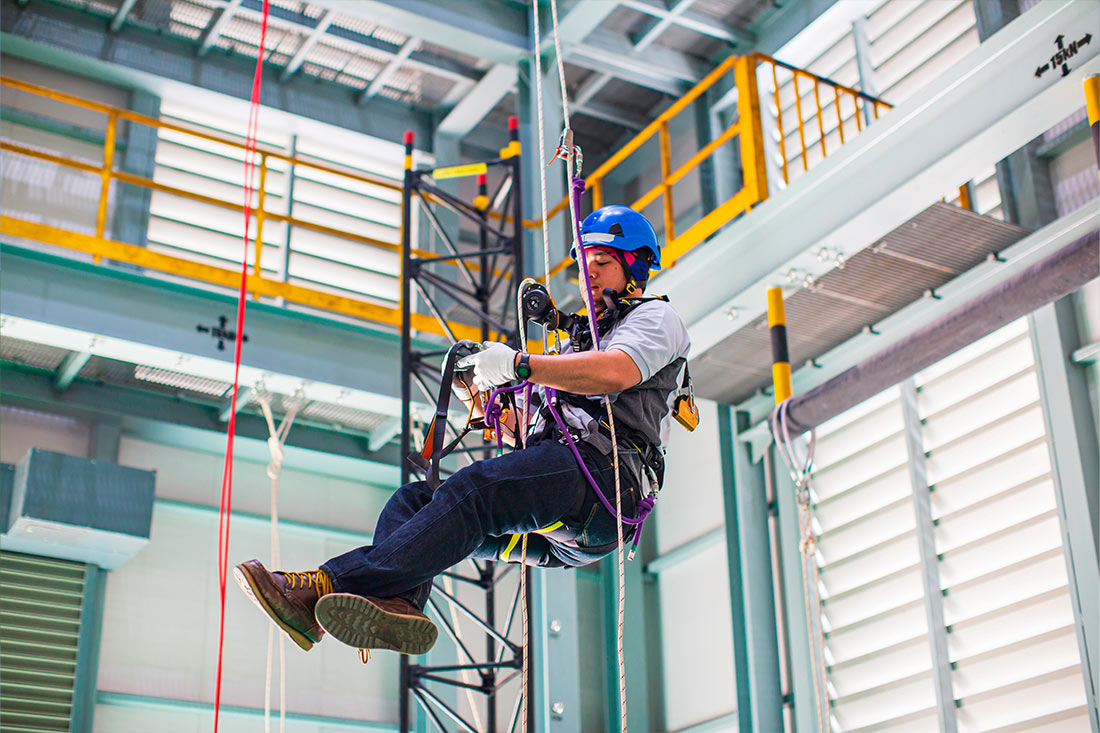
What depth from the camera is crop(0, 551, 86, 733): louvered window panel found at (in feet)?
38.5

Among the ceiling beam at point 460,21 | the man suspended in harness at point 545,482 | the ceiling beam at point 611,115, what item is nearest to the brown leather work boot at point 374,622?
the man suspended in harness at point 545,482

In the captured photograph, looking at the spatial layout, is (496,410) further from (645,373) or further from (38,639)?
(38,639)

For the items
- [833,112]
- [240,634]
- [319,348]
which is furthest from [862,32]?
[240,634]

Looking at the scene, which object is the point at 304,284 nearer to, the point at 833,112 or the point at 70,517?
the point at 70,517

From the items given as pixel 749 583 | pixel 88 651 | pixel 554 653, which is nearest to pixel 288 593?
pixel 554 653

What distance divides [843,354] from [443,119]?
6.67 meters

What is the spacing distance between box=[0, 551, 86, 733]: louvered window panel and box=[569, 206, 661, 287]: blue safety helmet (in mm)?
9004

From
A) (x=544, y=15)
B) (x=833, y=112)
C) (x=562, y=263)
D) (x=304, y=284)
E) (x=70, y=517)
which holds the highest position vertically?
(x=544, y=15)

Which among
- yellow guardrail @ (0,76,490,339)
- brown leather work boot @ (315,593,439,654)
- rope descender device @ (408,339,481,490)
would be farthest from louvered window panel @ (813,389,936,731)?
brown leather work boot @ (315,593,439,654)

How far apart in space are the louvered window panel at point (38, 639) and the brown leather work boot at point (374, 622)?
874 centimetres

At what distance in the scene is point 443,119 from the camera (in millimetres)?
16250

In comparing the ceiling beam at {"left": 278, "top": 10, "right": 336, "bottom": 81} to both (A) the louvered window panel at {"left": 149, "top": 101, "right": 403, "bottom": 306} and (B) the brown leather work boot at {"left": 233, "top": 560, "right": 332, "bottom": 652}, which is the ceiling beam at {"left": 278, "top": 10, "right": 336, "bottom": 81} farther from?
(B) the brown leather work boot at {"left": 233, "top": 560, "right": 332, "bottom": 652}

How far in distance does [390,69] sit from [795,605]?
7968 millimetres

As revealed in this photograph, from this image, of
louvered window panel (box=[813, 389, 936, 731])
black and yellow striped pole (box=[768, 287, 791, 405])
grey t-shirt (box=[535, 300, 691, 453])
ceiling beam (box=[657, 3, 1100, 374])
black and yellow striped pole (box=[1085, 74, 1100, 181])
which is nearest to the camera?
grey t-shirt (box=[535, 300, 691, 453])
